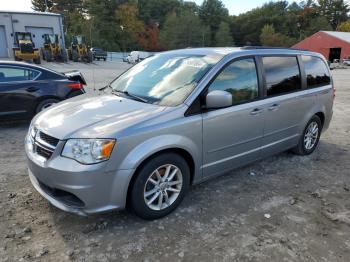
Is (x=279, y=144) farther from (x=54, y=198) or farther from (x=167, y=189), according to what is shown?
(x=54, y=198)

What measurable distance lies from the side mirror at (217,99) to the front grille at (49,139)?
1.61 meters

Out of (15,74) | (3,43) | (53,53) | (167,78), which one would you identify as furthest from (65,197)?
(3,43)

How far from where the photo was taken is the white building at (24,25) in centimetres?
3416

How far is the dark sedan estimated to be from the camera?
6520 mm

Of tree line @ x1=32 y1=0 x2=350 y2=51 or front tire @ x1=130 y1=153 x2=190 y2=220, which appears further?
tree line @ x1=32 y1=0 x2=350 y2=51

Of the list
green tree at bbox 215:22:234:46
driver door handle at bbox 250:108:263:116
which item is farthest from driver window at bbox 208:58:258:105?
green tree at bbox 215:22:234:46

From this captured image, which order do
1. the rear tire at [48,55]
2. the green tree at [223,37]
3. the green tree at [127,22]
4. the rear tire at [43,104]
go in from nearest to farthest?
the rear tire at [43,104]
the rear tire at [48,55]
the green tree at [127,22]
the green tree at [223,37]

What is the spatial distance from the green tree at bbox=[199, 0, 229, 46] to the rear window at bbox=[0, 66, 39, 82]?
82048mm

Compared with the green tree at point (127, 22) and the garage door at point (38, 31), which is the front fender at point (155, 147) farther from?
the green tree at point (127, 22)

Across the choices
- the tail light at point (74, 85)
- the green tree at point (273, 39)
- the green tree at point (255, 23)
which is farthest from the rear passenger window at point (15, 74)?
the green tree at point (255, 23)

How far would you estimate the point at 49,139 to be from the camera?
315cm

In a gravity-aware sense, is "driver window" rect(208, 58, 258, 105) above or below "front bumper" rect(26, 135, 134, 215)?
above

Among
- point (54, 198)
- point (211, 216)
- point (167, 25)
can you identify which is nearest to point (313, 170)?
point (211, 216)

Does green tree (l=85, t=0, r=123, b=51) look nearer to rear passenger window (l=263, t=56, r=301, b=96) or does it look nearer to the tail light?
the tail light
